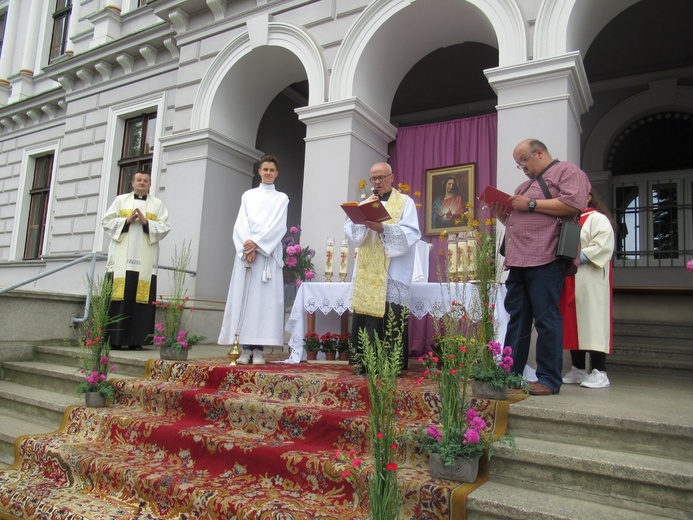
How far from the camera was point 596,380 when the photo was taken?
4477mm

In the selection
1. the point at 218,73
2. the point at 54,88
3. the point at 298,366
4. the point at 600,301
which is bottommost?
the point at 298,366

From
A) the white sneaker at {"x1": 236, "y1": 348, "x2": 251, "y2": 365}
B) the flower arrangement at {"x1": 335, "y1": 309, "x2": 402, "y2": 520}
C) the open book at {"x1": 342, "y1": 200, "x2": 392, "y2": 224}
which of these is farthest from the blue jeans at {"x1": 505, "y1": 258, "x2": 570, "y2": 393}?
the white sneaker at {"x1": 236, "y1": 348, "x2": 251, "y2": 365}

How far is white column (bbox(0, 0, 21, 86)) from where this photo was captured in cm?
1454

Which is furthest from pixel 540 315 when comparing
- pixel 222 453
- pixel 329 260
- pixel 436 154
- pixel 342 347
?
pixel 436 154

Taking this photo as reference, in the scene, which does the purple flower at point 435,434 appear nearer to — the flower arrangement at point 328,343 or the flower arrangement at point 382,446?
the flower arrangement at point 382,446

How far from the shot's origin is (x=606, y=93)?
9.37 metres

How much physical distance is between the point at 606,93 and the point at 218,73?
255 inches

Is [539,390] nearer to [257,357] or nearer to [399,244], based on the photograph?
[399,244]

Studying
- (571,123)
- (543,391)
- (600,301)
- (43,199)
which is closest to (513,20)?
(571,123)

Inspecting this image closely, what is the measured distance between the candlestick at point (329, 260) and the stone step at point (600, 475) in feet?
11.5

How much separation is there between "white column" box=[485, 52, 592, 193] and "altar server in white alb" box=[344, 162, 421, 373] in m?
1.58

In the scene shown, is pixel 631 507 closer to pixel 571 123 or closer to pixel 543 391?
pixel 543 391

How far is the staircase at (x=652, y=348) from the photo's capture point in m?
5.83

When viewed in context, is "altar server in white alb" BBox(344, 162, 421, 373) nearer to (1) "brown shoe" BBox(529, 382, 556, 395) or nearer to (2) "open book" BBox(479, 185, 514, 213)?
(2) "open book" BBox(479, 185, 514, 213)
